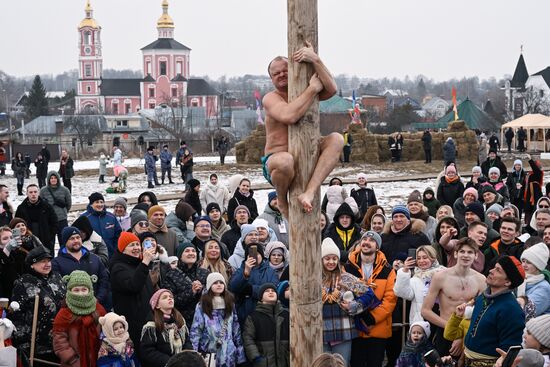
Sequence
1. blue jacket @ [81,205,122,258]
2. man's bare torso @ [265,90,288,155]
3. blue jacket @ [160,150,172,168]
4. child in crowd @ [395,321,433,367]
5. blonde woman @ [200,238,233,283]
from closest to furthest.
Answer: man's bare torso @ [265,90,288,155] < child in crowd @ [395,321,433,367] < blonde woman @ [200,238,233,283] < blue jacket @ [81,205,122,258] < blue jacket @ [160,150,172,168]

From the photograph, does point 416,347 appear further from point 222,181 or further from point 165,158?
point 222,181

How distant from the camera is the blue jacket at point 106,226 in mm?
10789

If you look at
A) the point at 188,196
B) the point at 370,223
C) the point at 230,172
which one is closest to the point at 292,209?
the point at 370,223

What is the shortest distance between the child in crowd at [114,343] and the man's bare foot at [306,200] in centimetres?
325

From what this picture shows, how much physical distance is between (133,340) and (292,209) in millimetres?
3965

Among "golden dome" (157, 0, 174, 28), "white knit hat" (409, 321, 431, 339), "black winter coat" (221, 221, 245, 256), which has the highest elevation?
"golden dome" (157, 0, 174, 28)

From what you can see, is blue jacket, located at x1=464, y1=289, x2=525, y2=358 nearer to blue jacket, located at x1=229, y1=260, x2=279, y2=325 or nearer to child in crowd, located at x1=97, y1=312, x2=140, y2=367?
blue jacket, located at x1=229, y1=260, x2=279, y2=325

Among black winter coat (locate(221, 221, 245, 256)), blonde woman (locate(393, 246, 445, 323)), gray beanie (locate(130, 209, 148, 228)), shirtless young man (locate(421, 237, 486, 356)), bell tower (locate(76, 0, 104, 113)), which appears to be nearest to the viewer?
shirtless young man (locate(421, 237, 486, 356))

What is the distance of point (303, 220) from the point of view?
4.31m

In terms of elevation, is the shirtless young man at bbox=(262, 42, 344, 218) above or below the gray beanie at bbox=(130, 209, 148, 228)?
above

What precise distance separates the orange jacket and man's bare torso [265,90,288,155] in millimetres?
3581

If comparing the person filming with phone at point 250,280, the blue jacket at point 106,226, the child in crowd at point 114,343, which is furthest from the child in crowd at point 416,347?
the blue jacket at point 106,226

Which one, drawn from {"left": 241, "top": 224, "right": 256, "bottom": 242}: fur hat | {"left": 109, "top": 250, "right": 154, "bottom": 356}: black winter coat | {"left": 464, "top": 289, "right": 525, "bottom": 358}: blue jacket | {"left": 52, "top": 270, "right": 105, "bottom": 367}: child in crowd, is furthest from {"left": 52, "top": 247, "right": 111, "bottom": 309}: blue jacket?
{"left": 464, "top": 289, "right": 525, "bottom": 358}: blue jacket

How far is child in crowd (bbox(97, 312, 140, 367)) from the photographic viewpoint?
7031 millimetres
